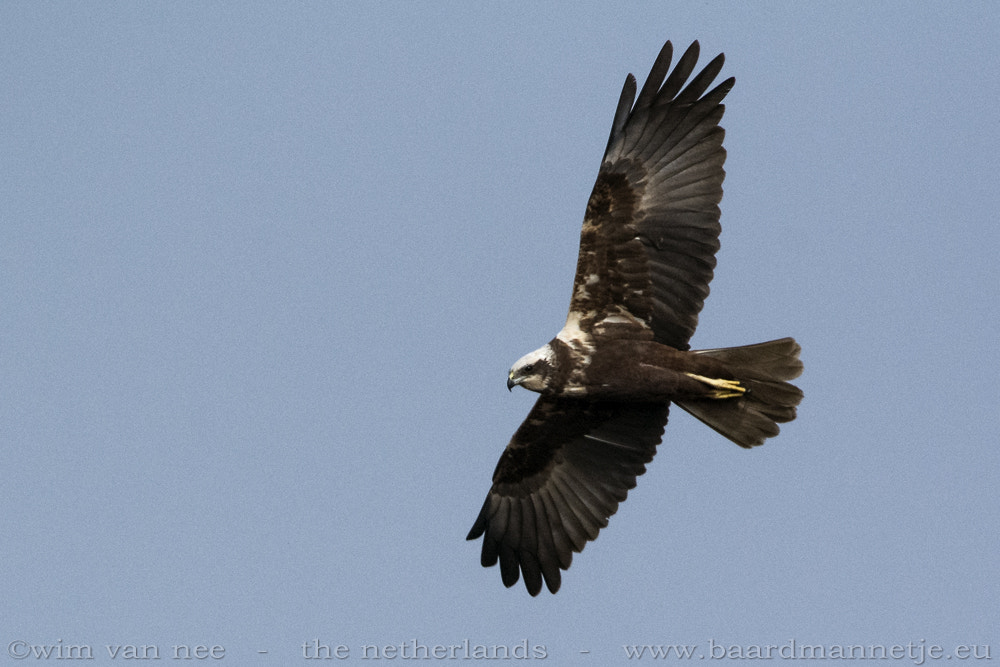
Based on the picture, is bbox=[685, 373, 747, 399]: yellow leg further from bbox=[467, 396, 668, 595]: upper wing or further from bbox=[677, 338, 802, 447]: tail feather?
bbox=[467, 396, 668, 595]: upper wing

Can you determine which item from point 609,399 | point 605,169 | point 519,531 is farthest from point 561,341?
point 519,531

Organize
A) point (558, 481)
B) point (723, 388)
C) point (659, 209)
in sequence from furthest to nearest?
point (558, 481), point (659, 209), point (723, 388)

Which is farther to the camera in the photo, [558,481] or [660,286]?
[558,481]

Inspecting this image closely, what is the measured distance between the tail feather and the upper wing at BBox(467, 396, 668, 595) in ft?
2.66

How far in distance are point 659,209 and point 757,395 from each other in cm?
190

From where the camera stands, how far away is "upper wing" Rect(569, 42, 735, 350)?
11273mm

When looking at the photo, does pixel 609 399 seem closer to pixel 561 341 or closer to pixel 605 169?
pixel 561 341

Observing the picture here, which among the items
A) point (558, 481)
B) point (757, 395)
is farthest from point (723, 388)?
point (558, 481)

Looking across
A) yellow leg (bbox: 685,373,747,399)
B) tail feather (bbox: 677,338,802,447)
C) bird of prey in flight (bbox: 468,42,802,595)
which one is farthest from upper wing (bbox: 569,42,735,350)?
tail feather (bbox: 677,338,802,447)

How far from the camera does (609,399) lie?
11.5 m

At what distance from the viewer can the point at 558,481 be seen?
1270 centimetres

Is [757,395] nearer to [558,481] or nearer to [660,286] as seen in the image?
[660,286]

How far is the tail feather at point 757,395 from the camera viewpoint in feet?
36.7

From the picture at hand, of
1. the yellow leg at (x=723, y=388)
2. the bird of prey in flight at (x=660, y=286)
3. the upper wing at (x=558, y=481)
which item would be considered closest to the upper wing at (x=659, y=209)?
the bird of prey in flight at (x=660, y=286)
